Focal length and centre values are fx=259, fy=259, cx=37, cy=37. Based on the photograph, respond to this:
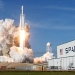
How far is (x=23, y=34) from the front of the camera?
197 metres

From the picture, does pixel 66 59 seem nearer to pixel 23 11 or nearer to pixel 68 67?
pixel 68 67

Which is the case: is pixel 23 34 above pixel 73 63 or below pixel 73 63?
above

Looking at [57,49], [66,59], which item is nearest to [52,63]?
[57,49]

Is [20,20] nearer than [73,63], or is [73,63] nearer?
[73,63]

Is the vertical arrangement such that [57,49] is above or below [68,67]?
above

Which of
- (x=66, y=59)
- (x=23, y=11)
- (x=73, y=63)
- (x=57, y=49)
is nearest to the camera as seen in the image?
(x=73, y=63)

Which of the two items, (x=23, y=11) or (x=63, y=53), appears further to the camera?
(x=23, y=11)

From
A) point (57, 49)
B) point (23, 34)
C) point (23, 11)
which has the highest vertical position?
point (23, 11)

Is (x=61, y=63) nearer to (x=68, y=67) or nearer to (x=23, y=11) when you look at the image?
(x=68, y=67)

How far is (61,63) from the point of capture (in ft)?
411

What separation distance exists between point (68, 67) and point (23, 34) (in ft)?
283

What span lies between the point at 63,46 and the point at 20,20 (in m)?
70.7

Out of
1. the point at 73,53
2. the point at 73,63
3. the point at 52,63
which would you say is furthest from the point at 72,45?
the point at 52,63

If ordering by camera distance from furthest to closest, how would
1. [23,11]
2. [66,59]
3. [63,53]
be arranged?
[23,11] → [63,53] → [66,59]
